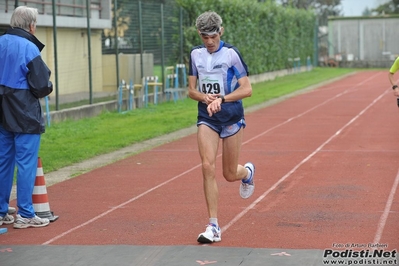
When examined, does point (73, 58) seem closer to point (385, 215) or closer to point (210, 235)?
point (385, 215)

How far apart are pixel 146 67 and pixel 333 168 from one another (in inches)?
588

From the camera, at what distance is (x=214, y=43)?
8664mm

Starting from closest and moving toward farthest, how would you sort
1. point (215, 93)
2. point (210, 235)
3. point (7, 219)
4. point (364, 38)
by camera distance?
point (210, 235) < point (215, 93) < point (7, 219) < point (364, 38)

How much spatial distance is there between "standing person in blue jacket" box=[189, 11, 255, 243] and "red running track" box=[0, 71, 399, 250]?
72cm

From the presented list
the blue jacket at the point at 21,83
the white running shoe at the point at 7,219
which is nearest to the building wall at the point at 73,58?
the white running shoe at the point at 7,219

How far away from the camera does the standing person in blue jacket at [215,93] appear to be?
28.1 ft

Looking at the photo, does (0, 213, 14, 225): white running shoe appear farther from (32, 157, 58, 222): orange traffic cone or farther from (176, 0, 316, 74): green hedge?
(176, 0, 316, 74): green hedge

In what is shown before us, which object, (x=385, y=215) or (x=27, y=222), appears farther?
(x=385, y=215)

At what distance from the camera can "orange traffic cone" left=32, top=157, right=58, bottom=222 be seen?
9.70 m

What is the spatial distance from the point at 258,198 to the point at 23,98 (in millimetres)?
3100

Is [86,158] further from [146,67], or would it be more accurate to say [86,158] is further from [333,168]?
[146,67]

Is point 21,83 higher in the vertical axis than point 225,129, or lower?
higher

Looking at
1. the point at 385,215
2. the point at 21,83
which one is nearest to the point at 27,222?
the point at 21,83

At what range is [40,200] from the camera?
976cm
